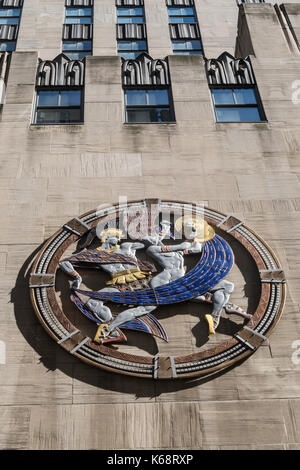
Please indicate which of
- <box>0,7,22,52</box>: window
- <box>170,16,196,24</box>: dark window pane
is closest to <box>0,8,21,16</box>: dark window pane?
<box>0,7,22,52</box>: window

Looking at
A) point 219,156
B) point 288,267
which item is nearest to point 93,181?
point 219,156

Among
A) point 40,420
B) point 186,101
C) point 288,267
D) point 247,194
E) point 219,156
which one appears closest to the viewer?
point 40,420

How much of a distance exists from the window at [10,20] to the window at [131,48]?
652 cm

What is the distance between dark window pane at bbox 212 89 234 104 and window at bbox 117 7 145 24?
14.6m

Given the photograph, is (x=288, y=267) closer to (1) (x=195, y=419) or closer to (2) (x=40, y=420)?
(1) (x=195, y=419)

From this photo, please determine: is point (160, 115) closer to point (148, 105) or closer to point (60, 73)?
point (148, 105)

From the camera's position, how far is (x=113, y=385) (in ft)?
37.3

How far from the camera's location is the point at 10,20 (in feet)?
101

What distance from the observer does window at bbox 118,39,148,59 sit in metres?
28.2

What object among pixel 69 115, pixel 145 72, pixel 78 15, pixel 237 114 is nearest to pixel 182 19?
pixel 78 15

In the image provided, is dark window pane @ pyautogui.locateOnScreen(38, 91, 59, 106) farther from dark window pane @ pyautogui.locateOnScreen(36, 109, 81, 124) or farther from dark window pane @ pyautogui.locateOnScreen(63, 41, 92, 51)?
dark window pane @ pyautogui.locateOnScreen(63, 41, 92, 51)

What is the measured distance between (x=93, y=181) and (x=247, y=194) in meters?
5.07

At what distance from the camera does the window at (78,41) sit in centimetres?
2839

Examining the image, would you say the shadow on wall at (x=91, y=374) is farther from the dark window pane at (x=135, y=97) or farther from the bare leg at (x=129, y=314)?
the dark window pane at (x=135, y=97)
